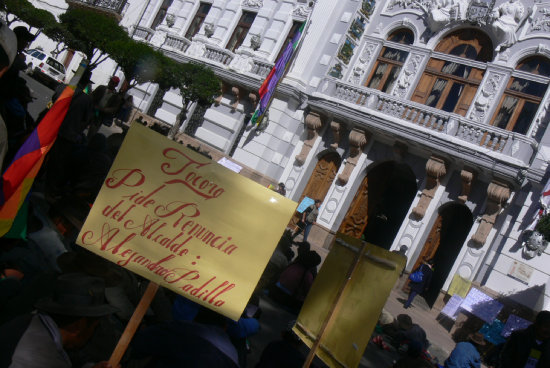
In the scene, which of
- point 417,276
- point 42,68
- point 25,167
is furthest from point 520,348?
point 42,68

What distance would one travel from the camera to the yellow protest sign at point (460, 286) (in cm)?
1264

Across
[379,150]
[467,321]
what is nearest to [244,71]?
[379,150]

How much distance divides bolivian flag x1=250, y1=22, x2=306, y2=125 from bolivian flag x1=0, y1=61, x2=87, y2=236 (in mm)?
13259

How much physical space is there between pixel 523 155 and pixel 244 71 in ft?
35.0

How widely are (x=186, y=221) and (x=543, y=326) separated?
12.1ft

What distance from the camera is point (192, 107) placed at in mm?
20469

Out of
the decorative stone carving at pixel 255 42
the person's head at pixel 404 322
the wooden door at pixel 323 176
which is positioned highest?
the decorative stone carving at pixel 255 42

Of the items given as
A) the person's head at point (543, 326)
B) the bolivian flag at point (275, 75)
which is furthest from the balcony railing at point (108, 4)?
the person's head at point (543, 326)

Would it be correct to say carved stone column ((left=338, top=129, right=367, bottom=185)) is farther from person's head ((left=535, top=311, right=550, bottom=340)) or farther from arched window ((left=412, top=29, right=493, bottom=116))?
person's head ((left=535, top=311, right=550, bottom=340))

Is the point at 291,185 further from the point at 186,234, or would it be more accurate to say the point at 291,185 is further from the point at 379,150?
the point at 186,234

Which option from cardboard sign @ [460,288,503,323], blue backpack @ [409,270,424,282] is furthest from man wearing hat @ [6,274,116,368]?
cardboard sign @ [460,288,503,323]

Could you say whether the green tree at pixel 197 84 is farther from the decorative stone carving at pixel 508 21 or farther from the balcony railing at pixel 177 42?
the decorative stone carving at pixel 508 21

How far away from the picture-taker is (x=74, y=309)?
2457mm

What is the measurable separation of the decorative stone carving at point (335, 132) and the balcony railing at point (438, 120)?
0.89 meters
